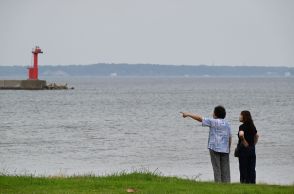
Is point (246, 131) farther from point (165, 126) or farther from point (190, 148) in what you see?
point (165, 126)

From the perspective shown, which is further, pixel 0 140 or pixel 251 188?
pixel 0 140

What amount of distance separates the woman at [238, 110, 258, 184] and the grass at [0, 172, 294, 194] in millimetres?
1100

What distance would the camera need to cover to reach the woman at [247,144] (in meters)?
14.7

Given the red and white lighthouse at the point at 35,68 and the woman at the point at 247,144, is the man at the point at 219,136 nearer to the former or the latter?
the woman at the point at 247,144

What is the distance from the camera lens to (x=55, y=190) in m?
13.2

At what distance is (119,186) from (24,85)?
107150 mm

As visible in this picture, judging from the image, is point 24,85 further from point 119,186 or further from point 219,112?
point 119,186

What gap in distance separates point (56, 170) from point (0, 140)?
43.5 ft

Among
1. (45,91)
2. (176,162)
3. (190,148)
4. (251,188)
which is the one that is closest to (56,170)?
(176,162)

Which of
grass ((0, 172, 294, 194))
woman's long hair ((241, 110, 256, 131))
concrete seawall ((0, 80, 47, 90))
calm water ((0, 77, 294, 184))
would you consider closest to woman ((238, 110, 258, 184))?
woman's long hair ((241, 110, 256, 131))

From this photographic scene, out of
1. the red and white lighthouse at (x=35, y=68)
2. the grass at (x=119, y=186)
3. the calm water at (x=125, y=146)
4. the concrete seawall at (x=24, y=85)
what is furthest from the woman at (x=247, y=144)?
the concrete seawall at (x=24, y=85)

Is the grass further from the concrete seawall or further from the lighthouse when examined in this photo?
the concrete seawall

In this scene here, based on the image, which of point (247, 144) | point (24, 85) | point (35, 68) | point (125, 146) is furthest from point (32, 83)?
point (247, 144)

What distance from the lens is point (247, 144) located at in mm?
14938
